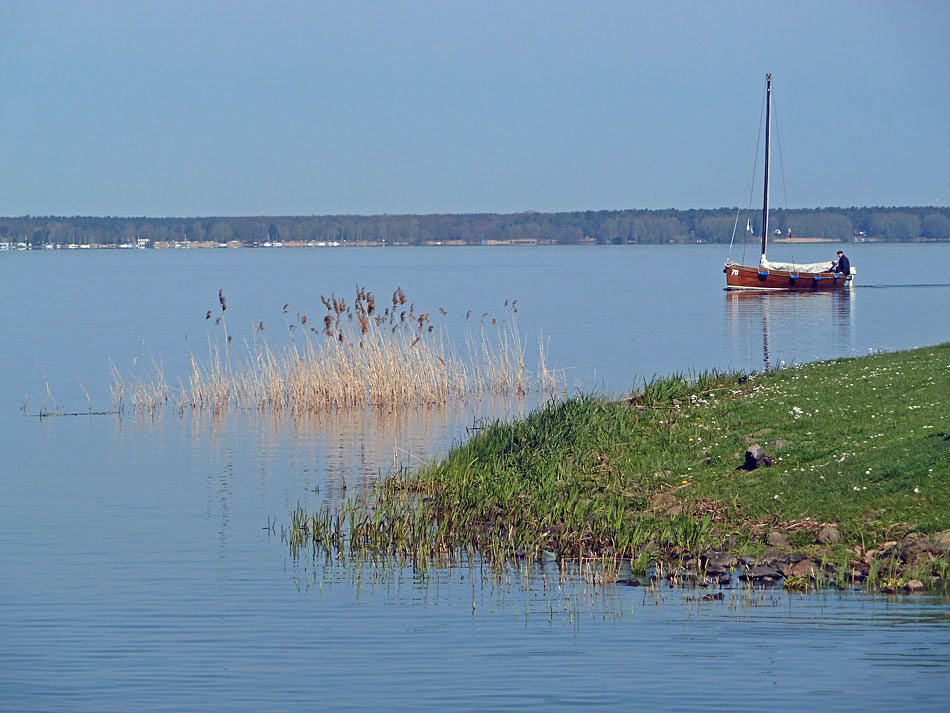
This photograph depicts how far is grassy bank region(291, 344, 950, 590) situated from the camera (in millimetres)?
14375

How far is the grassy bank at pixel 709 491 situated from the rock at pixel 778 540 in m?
0.02

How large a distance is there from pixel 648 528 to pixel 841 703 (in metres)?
5.38

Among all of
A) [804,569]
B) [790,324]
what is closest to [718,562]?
[804,569]

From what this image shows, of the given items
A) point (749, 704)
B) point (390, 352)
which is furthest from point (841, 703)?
point (390, 352)

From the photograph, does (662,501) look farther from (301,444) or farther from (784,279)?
(784,279)

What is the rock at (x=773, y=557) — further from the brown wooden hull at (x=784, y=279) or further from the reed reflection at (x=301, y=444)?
the brown wooden hull at (x=784, y=279)

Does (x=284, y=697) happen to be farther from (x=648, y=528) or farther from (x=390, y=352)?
(x=390, y=352)

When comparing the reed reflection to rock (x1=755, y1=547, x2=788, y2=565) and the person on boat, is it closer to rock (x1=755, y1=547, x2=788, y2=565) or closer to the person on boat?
rock (x1=755, y1=547, x2=788, y2=565)

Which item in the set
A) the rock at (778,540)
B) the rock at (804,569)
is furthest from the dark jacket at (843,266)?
the rock at (804,569)

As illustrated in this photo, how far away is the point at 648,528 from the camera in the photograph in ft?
51.3

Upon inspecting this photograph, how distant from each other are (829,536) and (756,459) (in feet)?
8.29

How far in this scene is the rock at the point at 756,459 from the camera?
55.3ft

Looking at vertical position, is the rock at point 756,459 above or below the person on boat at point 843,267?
below

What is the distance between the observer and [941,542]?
13812 mm
